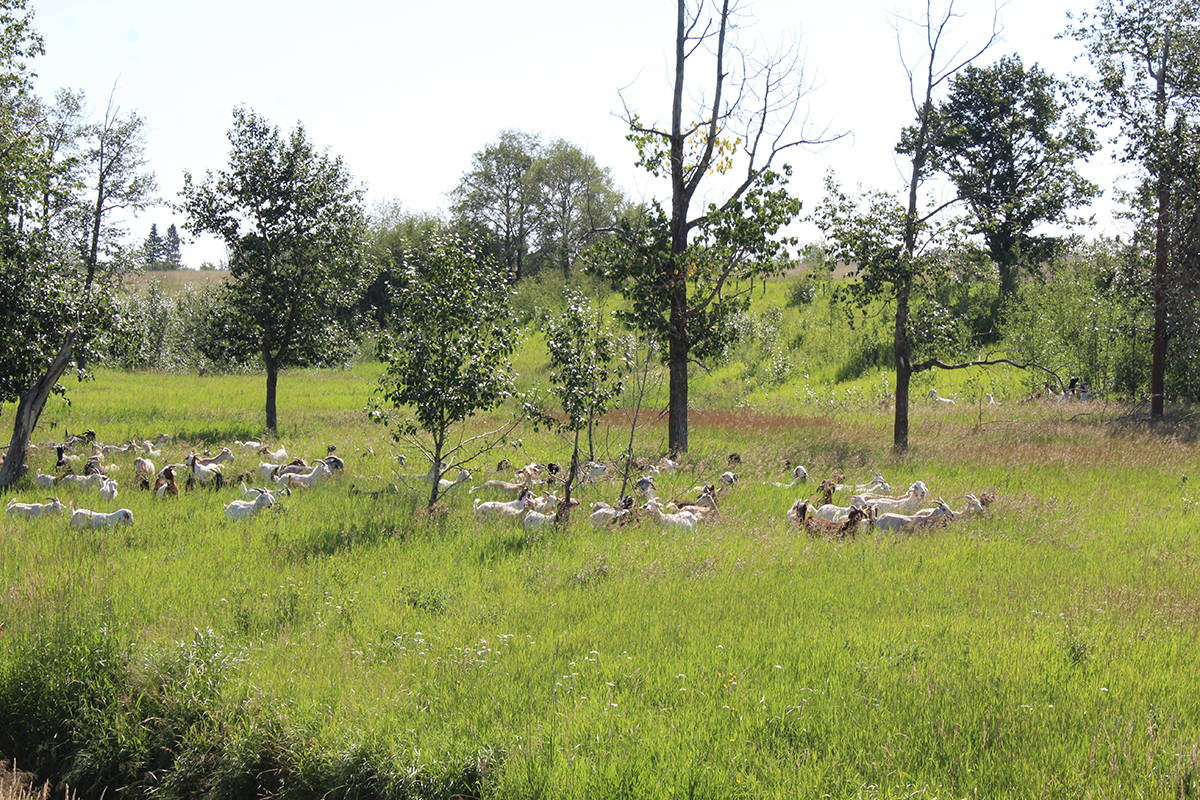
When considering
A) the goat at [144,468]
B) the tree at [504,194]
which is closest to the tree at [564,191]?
the tree at [504,194]

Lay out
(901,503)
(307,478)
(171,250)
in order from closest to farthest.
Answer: (901,503), (307,478), (171,250)

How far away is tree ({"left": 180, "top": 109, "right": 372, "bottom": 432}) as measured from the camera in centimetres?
2473

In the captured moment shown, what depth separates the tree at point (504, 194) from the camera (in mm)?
76062

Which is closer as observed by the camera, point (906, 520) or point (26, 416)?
point (906, 520)

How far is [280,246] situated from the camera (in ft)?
82.3

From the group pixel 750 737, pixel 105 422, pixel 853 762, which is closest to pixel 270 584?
pixel 750 737

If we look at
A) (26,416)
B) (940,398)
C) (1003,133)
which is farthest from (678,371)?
(1003,133)

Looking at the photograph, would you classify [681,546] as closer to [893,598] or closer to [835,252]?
[893,598]

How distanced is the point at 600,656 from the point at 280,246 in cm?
2184

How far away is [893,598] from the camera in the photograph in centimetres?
863

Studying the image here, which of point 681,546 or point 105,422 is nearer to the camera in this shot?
point 681,546

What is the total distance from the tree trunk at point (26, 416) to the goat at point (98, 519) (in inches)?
177

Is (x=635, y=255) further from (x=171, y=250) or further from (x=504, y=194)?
(x=171, y=250)

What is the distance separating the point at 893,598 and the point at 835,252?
13.4 m
